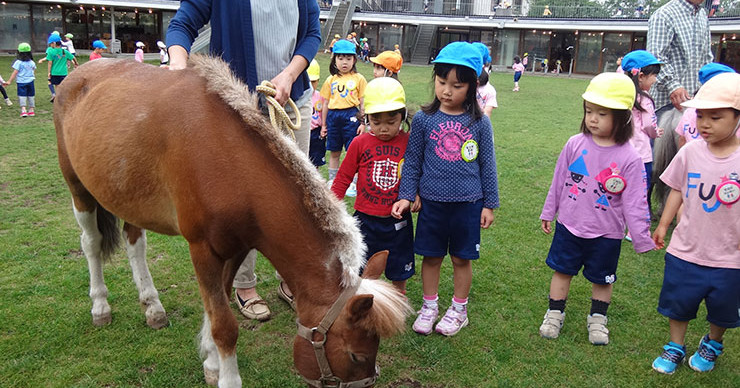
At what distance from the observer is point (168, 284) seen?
14.2 ft

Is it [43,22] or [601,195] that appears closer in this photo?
[601,195]

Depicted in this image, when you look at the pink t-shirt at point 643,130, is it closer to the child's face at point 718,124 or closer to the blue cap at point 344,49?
the child's face at point 718,124

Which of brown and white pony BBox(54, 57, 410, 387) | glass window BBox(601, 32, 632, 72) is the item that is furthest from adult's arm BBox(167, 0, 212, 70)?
glass window BBox(601, 32, 632, 72)

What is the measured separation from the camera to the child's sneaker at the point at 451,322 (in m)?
3.64

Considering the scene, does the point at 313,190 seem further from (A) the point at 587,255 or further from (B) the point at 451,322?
(A) the point at 587,255

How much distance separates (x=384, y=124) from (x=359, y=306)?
1667mm

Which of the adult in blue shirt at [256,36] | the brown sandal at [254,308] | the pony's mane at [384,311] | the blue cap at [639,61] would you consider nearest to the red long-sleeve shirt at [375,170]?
the adult in blue shirt at [256,36]

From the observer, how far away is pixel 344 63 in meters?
6.92

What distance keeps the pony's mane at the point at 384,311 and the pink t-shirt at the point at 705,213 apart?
2.00 m

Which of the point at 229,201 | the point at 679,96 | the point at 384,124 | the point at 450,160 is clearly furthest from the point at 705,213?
the point at 229,201

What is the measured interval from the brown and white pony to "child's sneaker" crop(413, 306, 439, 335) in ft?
4.63

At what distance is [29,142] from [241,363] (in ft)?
28.7

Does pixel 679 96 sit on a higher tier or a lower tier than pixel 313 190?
higher

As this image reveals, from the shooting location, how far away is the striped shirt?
5227 mm
